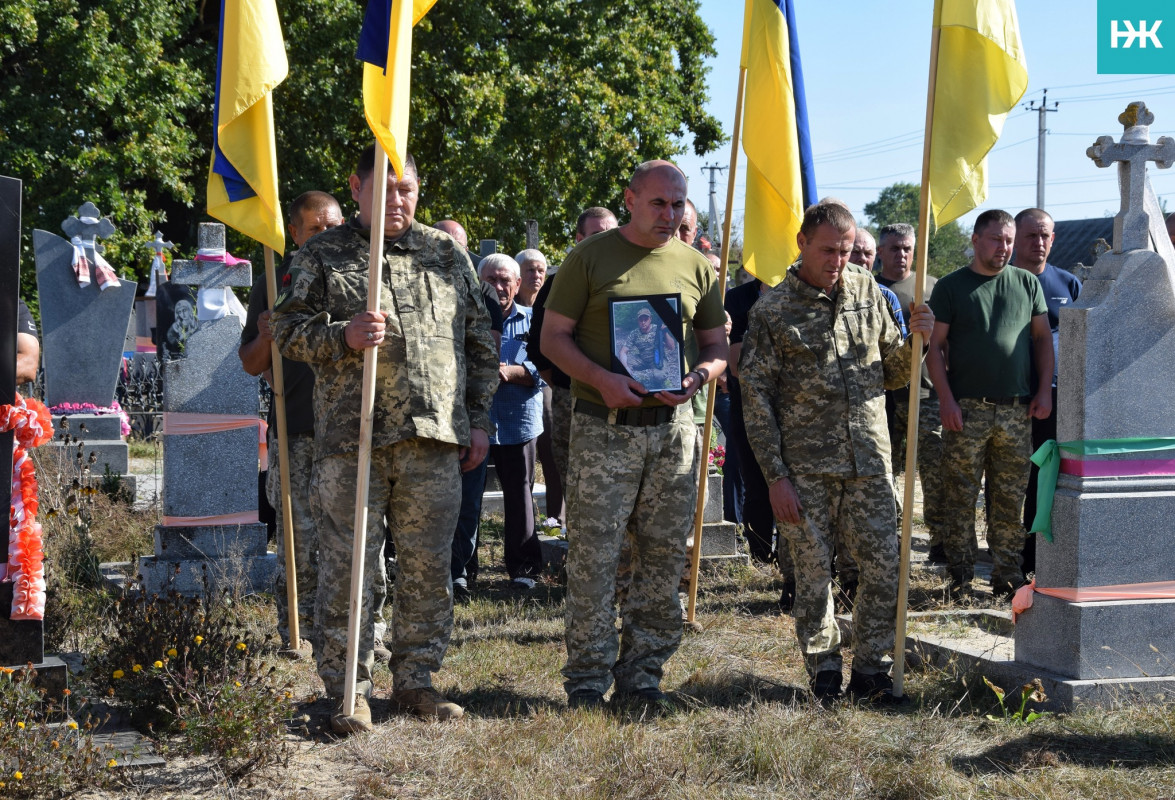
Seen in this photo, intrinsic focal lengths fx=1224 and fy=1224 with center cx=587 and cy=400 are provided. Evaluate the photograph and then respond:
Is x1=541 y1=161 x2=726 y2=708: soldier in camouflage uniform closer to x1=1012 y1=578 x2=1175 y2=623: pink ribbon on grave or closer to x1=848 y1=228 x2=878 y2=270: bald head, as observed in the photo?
x1=1012 y1=578 x2=1175 y2=623: pink ribbon on grave

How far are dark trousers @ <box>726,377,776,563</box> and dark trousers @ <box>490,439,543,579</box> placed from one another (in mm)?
1406

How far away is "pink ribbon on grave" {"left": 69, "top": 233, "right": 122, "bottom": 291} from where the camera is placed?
44.6 ft

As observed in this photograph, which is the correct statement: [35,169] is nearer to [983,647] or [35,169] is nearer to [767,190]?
[767,190]

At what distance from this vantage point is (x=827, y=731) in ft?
Answer: 15.3

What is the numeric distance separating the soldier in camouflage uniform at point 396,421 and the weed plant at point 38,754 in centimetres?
91

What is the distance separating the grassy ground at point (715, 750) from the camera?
4.16 metres

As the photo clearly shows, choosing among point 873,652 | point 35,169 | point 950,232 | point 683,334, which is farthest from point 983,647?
point 950,232

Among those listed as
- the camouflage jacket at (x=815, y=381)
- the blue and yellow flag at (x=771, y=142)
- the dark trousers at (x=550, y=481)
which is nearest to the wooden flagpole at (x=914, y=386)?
the camouflage jacket at (x=815, y=381)

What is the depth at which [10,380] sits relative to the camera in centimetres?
482

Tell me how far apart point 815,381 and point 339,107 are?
1925 cm

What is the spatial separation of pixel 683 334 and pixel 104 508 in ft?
19.0

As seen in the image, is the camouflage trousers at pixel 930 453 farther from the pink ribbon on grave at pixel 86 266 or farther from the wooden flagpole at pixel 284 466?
the pink ribbon on grave at pixel 86 266

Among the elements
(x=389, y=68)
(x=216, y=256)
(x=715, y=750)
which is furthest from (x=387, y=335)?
(x=216, y=256)

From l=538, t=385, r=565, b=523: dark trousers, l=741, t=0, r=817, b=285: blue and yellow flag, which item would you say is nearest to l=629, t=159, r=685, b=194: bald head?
l=741, t=0, r=817, b=285: blue and yellow flag
